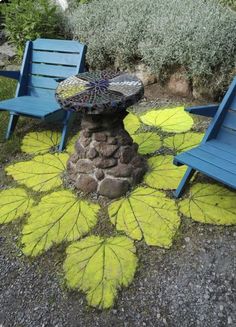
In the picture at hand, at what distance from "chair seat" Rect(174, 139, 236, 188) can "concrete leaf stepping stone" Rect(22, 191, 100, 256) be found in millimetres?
941

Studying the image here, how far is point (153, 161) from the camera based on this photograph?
3.90 m

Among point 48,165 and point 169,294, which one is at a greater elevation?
point 169,294

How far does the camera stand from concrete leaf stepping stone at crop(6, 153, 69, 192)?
376 centimetres

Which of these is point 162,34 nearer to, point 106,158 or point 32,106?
point 32,106

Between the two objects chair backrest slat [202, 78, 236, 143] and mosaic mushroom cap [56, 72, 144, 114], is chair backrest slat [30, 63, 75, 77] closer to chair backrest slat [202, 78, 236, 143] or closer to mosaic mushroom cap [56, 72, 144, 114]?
mosaic mushroom cap [56, 72, 144, 114]

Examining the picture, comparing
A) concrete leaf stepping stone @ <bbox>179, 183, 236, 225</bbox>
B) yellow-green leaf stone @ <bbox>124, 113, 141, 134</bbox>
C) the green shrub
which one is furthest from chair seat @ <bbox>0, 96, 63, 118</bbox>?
the green shrub

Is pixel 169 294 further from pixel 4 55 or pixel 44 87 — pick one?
pixel 4 55

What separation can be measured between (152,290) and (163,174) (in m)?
1.37

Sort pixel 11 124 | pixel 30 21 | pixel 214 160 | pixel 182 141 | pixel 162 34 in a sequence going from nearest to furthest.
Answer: pixel 214 160, pixel 182 141, pixel 11 124, pixel 162 34, pixel 30 21

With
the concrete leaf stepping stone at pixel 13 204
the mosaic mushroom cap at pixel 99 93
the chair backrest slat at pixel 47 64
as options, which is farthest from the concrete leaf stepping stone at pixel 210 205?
the chair backrest slat at pixel 47 64

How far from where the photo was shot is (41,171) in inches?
156

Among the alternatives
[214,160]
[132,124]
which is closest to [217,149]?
[214,160]

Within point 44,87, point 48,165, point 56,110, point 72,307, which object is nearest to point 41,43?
point 44,87

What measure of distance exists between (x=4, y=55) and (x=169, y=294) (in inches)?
248
